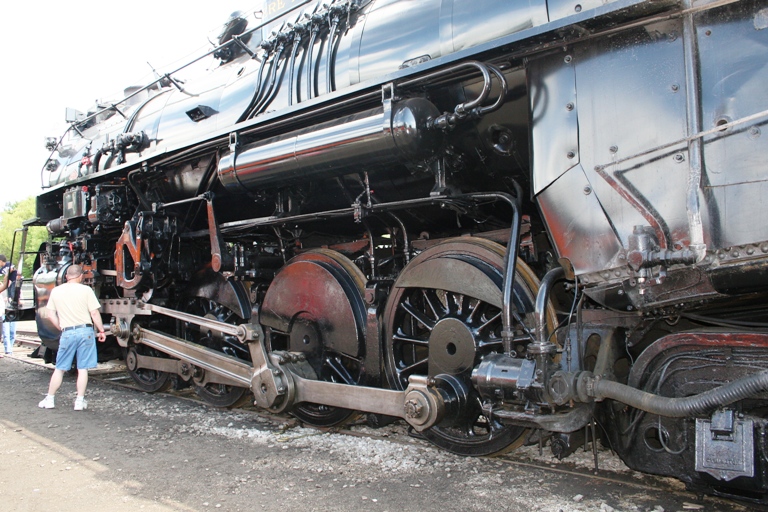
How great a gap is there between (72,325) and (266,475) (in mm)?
3189

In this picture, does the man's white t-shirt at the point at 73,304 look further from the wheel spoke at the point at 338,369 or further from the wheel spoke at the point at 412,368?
the wheel spoke at the point at 412,368

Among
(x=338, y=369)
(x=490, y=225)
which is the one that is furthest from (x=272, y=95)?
(x=338, y=369)

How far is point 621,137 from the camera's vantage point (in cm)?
253

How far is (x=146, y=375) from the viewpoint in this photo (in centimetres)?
616

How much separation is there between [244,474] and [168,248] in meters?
2.70

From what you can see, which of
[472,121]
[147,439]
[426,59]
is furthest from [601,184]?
[147,439]

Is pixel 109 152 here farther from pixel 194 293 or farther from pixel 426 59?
pixel 426 59

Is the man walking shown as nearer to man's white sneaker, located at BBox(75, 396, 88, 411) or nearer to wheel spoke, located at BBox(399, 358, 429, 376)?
man's white sneaker, located at BBox(75, 396, 88, 411)

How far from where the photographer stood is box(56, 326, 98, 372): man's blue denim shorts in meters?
5.49

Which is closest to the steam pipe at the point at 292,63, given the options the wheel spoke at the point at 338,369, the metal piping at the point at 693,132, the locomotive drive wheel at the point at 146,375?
the wheel spoke at the point at 338,369

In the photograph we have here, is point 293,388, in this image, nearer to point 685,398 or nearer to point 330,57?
point 330,57

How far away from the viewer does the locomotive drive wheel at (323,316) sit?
4070mm

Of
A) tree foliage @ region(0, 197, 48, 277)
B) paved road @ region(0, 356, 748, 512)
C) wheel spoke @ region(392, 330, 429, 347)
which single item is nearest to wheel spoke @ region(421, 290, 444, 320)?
wheel spoke @ region(392, 330, 429, 347)

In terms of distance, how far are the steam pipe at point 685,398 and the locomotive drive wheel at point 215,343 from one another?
3263mm
